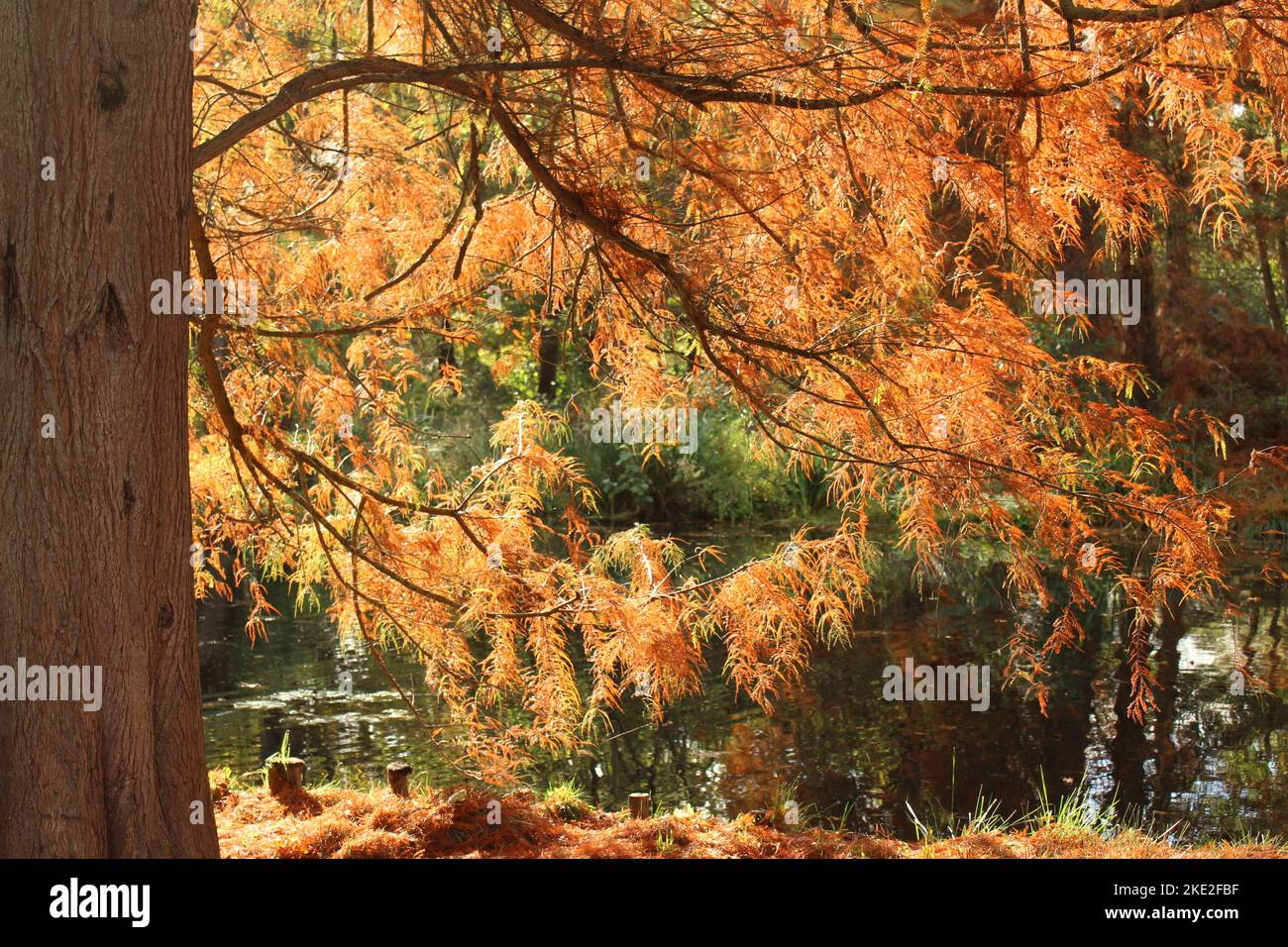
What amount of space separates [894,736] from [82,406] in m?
5.23

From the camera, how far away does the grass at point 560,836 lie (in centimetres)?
438

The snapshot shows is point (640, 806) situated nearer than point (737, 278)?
No

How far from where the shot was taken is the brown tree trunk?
8.46ft

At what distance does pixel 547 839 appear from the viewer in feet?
15.2

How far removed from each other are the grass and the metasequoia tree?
414 millimetres

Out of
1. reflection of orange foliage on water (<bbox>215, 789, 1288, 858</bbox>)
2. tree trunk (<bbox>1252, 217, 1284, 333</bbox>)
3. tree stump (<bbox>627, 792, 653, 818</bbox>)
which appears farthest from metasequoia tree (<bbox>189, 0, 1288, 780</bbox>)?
tree trunk (<bbox>1252, 217, 1284, 333</bbox>)

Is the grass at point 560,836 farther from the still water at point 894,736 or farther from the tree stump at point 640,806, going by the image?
the still water at point 894,736

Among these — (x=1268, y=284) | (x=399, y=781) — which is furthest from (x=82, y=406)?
(x=1268, y=284)

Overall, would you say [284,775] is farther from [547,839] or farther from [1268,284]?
[1268,284]

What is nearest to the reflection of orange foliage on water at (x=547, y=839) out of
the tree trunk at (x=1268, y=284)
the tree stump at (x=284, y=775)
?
the tree stump at (x=284, y=775)

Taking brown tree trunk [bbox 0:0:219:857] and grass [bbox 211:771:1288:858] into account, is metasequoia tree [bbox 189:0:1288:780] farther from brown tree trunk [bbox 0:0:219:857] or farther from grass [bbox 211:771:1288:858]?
brown tree trunk [bbox 0:0:219:857]

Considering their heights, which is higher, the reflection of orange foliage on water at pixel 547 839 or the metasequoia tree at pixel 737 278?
the metasequoia tree at pixel 737 278

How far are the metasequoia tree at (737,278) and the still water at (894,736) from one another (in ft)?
6.00
